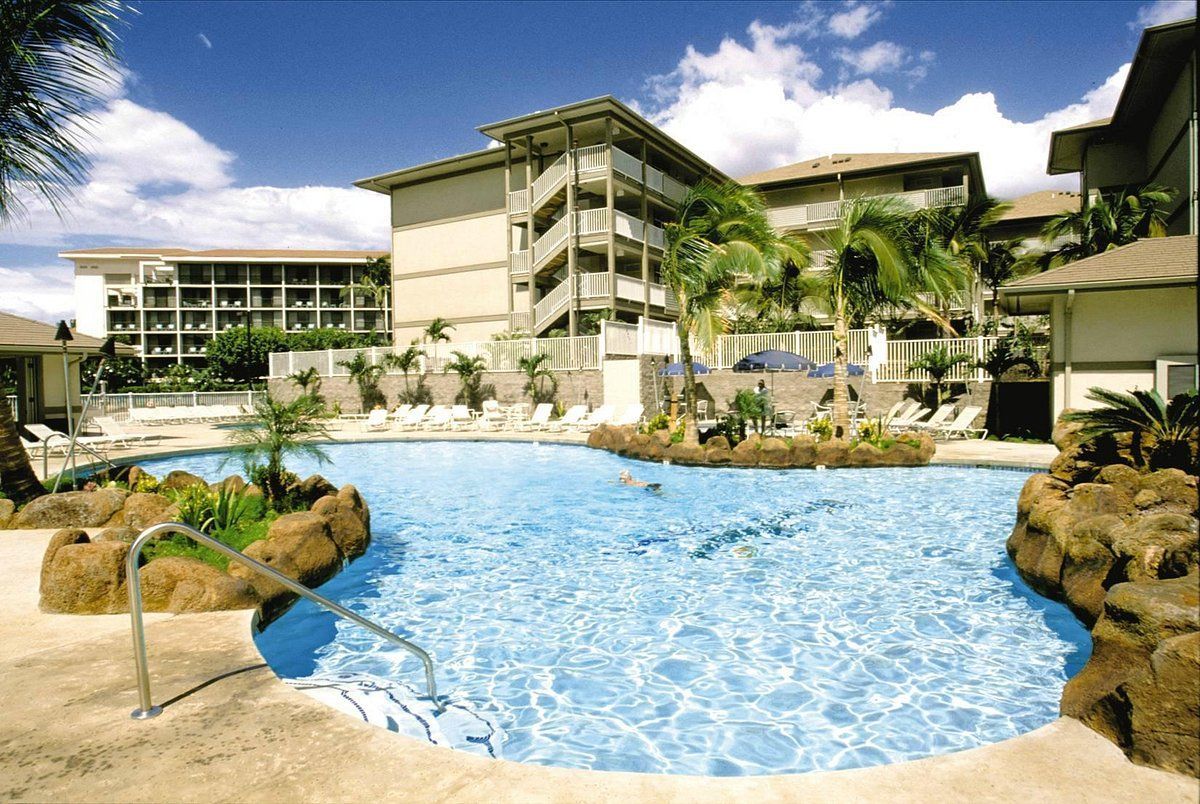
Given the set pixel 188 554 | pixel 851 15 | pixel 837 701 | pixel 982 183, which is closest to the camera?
pixel 837 701

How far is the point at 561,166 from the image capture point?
2808cm

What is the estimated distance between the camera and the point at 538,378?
23797mm

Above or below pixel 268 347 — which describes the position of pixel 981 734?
below

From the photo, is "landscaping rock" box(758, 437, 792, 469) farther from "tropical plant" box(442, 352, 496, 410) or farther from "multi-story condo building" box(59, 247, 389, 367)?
"multi-story condo building" box(59, 247, 389, 367)

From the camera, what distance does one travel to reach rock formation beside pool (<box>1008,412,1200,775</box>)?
2.75 meters

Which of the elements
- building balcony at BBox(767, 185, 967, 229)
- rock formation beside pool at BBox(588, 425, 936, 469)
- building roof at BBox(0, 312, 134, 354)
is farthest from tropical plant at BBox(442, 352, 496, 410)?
building balcony at BBox(767, 185, 967, 229)

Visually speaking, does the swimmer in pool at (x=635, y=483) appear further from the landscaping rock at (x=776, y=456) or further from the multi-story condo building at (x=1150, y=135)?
the multi-story condo building at (x=1150, y=135)

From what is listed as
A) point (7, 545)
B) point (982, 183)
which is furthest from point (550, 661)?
point (982, 183)

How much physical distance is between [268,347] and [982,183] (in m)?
50.2

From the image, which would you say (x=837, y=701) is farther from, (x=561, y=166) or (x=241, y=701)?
(x=561, y=166)

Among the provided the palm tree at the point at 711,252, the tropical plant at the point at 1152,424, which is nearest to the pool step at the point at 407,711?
the tropical plant at the point at 1152,424

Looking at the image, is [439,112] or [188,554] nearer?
[188,554]

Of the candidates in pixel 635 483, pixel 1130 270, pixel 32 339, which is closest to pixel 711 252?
pixel 635 483

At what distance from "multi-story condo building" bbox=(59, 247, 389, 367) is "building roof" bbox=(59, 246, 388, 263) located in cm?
10
